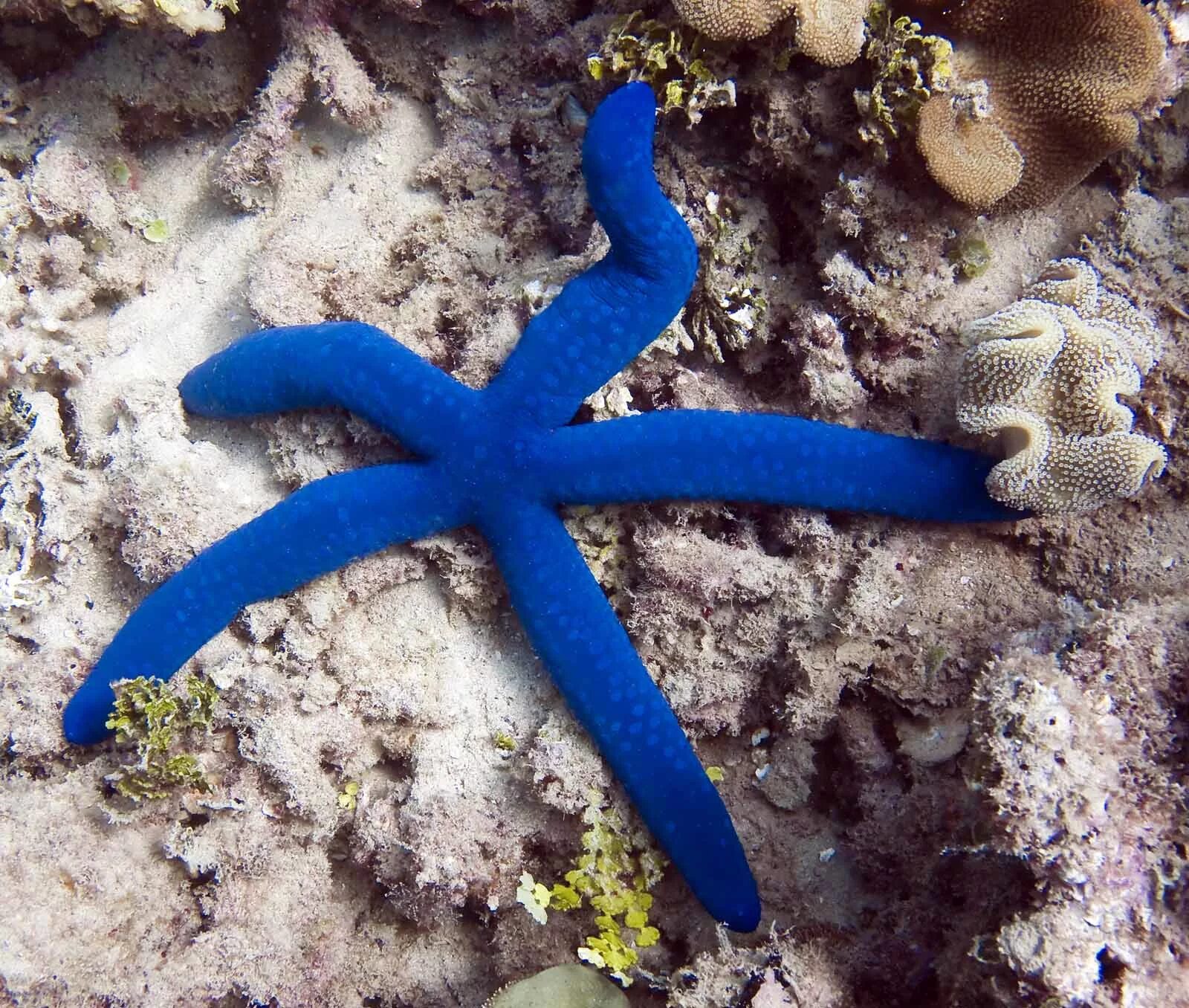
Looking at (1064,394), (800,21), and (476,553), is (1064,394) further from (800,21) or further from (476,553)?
(476,553)

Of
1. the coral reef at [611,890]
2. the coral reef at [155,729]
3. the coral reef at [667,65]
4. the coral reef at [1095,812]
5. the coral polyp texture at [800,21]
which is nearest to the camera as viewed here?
the coral reef at [1095,812]

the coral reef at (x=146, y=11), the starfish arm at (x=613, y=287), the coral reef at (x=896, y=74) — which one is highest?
the coral reef at (x=146, y=11)

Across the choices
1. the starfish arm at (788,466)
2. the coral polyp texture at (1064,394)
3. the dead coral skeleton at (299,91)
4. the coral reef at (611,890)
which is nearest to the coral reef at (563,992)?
the coral reef at (611,890)

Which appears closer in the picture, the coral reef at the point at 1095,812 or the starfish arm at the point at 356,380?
the coral reef at the point at 1095,812

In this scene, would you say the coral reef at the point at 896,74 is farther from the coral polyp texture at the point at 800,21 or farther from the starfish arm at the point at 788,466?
the starfish arm at the point at 788,466

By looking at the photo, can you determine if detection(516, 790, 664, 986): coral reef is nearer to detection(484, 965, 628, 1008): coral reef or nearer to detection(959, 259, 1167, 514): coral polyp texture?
detection(484, 965, 628, 1008): coral reef

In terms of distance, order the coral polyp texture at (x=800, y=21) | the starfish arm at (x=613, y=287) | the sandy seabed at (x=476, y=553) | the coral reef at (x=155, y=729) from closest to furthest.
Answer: the coral polyp texture at (x=800, y=21), the starfish arm at (x=613, y=287), the sandy seabed at (x=476, y=553), the coral reef at (x=155, y=729)
